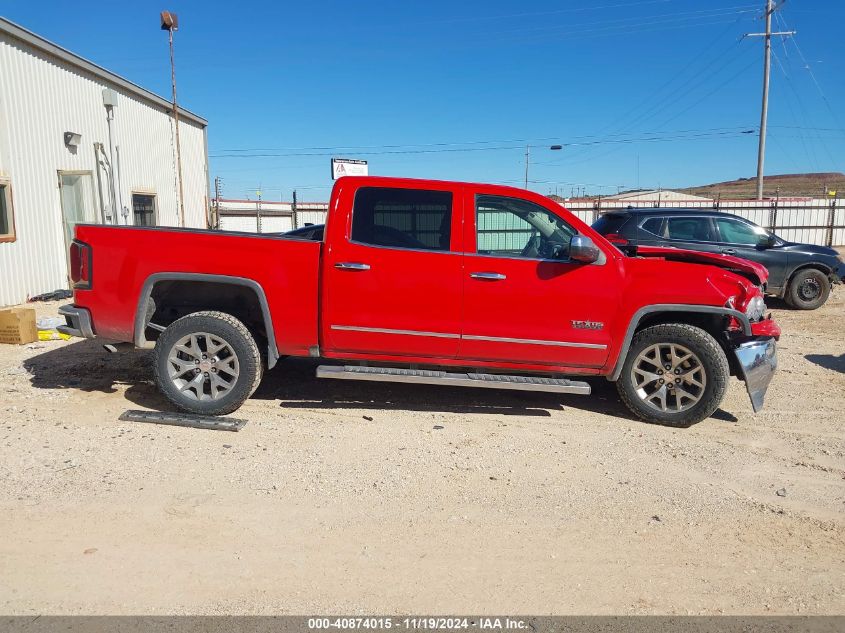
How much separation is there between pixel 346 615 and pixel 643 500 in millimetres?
2073

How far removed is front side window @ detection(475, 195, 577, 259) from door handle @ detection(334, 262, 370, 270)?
0.93m

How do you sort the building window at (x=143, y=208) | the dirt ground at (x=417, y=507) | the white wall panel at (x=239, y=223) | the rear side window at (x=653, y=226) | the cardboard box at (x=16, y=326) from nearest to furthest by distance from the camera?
1. the dirt ground at (x=417, y=507)
2. the cardboard box at (x=16, y=326)
3. the rear side window at (x=653, y=226)
4. the building window at (x=143, y=208)
5. the white wall panel at (x=239, y=223)

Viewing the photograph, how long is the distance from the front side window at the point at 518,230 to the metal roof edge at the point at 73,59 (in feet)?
32.0

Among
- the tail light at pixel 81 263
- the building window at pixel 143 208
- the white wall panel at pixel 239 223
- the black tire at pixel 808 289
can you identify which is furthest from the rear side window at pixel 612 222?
the white wall panel at pixel 239 223

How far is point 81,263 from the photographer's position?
5043mm

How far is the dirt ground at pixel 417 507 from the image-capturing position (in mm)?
2836

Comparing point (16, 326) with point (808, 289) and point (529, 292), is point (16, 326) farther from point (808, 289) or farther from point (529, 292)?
point (808, 289)

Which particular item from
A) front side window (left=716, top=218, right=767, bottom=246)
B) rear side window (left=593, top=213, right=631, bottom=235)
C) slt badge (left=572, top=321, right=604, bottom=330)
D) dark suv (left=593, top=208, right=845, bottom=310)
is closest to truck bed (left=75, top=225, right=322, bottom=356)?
slt badge (left=572, top=321, right=604, bottom=330)

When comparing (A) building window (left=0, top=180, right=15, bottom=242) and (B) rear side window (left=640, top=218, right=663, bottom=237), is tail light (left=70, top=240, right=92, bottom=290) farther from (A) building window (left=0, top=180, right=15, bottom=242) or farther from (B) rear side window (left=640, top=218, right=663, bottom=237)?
(B) rear side window (left=640, top=218, right=663, bottom=237)

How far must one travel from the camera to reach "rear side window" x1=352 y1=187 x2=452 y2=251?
4961 millimetres

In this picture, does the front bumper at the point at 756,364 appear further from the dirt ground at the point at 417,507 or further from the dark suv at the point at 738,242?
the dark suv at the point at 738,242

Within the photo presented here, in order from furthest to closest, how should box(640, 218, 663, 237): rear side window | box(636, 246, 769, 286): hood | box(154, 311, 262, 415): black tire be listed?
box(640, 218, 663, 237): rear side window, box(636, 246, 769, 286): hood, box(154, 311, 262, 415): black tire

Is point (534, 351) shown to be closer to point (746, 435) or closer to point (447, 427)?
point (447, 427)

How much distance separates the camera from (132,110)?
1516 cm
